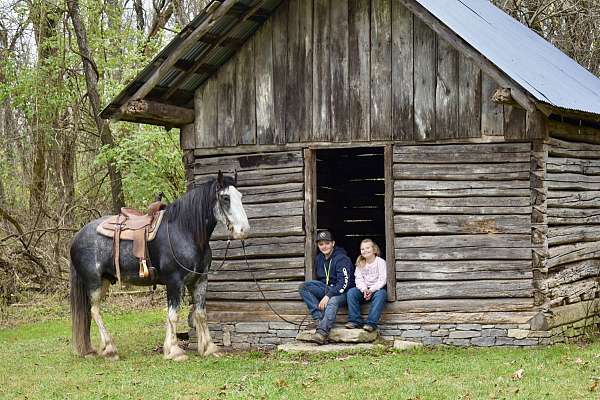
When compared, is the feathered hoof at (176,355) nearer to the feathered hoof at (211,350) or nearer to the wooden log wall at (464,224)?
the feathered hoof at (211,350)

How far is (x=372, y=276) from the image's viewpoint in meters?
12.4

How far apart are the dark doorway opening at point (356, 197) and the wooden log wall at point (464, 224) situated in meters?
4.20

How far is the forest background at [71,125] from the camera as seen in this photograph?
66.4ft

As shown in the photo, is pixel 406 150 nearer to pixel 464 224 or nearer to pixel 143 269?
pixel 464 224

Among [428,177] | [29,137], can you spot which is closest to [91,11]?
[29,137]

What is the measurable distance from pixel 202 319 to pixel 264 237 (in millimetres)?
1463

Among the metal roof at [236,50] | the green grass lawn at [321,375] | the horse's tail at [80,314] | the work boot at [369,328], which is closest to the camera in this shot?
the green grass lawn at [321,375]

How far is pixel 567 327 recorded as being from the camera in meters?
12.6

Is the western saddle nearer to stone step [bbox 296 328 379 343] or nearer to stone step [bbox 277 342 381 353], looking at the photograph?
stone step [bbox 277 342 381 353]

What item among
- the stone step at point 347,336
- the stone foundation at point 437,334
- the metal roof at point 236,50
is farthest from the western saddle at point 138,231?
the stone step at point 347,336

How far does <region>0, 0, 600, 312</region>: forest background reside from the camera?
20250mm

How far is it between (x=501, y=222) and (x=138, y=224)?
471 cm

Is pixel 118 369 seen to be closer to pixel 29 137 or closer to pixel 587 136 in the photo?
pixel 587 136

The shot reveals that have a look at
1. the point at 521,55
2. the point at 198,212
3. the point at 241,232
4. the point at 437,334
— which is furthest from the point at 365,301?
the point at 521,55
